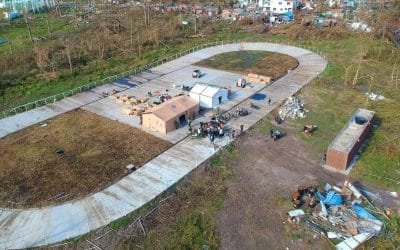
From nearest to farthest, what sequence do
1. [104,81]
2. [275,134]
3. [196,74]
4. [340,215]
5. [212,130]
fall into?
[340,215] < [275,134] < [212,130] < [104,81] < [196,74]

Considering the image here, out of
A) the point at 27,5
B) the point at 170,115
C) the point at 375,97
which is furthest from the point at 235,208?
the point at 27,5

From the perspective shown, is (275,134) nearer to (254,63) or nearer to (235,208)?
(235,208)

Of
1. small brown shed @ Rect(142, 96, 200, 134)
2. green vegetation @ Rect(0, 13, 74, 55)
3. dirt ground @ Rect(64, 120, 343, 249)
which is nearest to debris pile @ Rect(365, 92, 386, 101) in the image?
dirt ground @ Rect(64, 120, 343, 249)

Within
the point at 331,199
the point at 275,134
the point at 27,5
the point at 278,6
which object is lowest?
the point at 331,199

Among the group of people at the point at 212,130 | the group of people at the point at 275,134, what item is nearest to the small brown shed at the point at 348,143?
the group of people at the point at 275,134

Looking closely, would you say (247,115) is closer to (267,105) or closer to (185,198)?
(267,105)

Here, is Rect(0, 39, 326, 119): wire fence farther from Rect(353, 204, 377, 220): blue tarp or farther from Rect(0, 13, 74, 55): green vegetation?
Rect(353, 204, 377, 220): blue tarp

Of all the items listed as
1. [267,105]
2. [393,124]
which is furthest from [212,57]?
[393,124]
